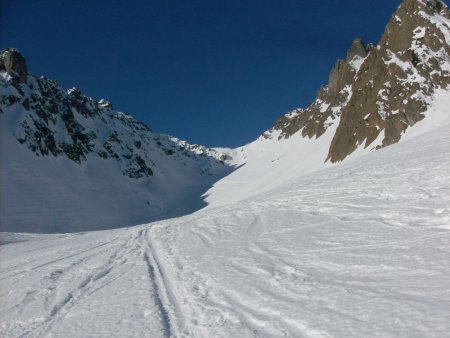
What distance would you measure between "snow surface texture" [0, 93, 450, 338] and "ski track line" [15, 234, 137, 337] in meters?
0.03

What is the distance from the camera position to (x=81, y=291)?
8.30 m

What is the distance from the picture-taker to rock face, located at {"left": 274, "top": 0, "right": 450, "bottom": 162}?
52.0 meters

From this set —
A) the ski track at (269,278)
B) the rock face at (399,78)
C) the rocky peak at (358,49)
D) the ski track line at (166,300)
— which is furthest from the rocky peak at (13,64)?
the rocky peak at (358,49)

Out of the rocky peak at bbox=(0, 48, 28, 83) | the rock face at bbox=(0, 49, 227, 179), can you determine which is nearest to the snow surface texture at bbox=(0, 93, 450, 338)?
the rock face at bbox=(0, 49, 227, 179)

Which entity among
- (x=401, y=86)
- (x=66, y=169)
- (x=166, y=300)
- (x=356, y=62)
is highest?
(x=356, y=62)

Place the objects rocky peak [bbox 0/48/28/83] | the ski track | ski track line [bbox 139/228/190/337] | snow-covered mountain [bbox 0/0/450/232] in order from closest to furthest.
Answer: the ski track
ski track line [bbox 139/228/190/337]
snow-covered mountain [bbox 0/0/450/232]
rocky peak [bbox 0/48/28/83]

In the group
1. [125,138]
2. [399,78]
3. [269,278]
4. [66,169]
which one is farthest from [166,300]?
[125,138]

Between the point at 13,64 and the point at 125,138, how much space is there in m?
47.5

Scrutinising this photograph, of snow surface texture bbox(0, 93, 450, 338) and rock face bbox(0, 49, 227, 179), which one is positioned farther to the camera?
rock face bbox(0, 49, 227, 179)

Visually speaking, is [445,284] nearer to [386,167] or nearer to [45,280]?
[45,280]

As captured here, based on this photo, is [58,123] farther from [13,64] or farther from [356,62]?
[356,62]

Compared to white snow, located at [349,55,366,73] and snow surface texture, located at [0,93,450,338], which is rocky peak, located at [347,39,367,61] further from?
snow surface texture, located at [0,93,450,338]

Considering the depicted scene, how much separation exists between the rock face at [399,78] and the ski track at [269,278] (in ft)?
137

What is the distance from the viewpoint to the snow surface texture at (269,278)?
526 centimetres
